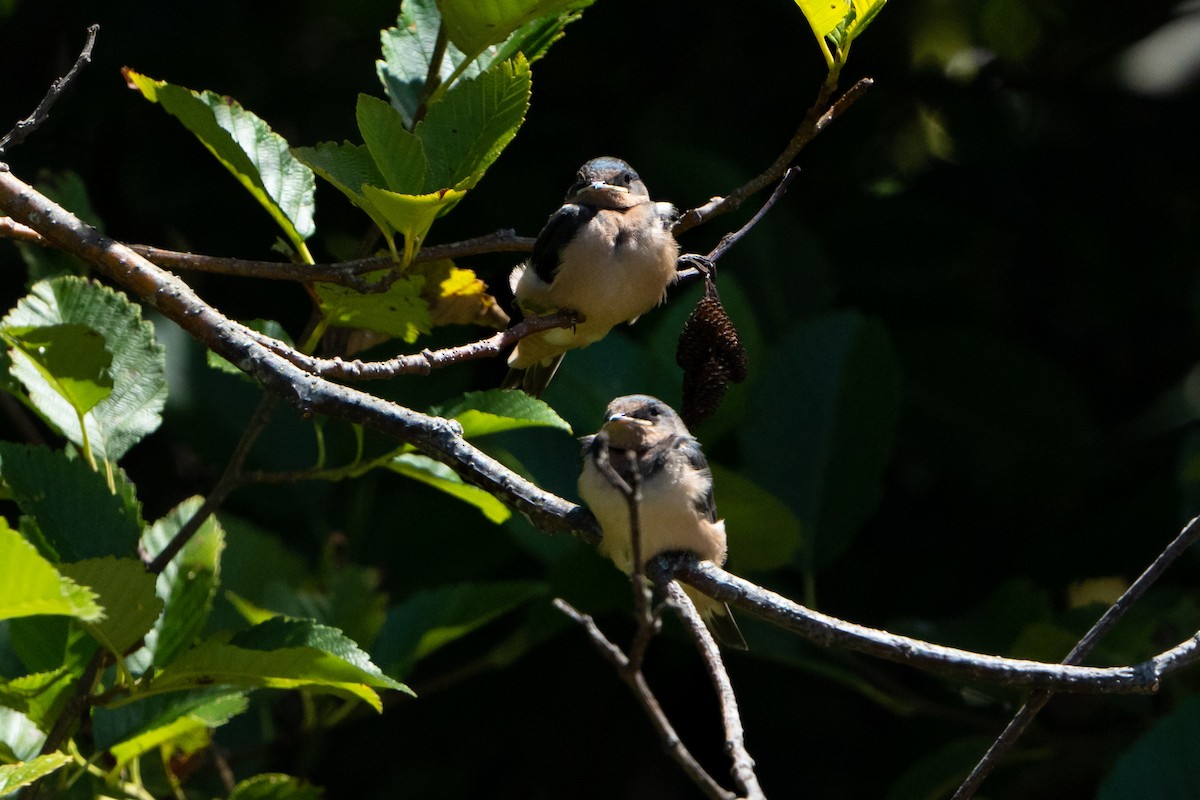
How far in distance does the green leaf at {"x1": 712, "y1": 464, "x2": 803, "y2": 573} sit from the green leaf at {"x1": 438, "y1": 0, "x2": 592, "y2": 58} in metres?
1.48

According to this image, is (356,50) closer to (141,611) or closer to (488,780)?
(488,780)

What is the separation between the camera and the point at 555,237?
300cm

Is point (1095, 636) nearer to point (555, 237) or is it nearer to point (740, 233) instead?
point (740, 233)

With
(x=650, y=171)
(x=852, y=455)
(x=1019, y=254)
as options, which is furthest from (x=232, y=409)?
(x=1019, y=254)

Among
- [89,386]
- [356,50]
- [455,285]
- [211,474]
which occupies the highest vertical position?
[356,50]

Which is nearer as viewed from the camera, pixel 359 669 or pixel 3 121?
pixel 359 669

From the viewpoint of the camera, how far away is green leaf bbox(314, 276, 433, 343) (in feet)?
7.62

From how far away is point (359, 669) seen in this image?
2141mm

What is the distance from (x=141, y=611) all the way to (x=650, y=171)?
2.70 m

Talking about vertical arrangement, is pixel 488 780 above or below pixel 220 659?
below

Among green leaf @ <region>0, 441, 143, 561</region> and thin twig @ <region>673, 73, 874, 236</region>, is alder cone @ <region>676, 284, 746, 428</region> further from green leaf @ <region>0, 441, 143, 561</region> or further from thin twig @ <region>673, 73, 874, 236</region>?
green leaf @ <region>0, 441, 143, 561</region>

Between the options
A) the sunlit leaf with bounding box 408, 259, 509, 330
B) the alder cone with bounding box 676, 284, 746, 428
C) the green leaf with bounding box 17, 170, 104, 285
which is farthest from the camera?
the green leaf with bounding box 17, 170, 104, 285

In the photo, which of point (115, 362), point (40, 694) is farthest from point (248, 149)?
point (40, 694)

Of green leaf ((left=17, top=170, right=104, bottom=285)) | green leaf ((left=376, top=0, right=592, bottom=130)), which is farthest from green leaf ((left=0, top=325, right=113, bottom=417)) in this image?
green leaf ((left=376, top=0, right=592, bottom=130))
